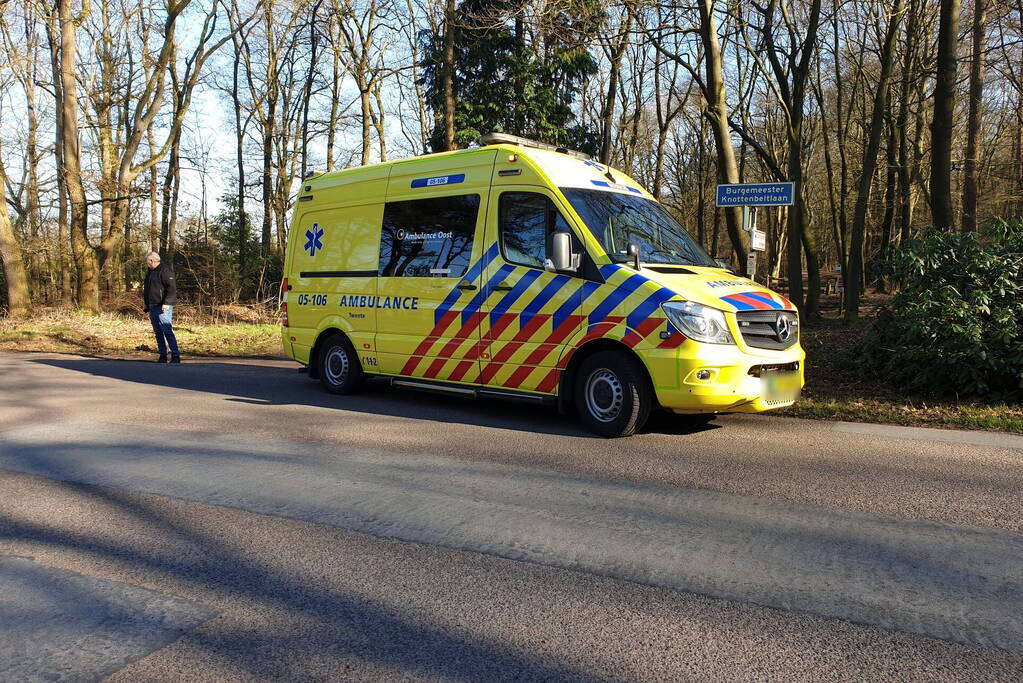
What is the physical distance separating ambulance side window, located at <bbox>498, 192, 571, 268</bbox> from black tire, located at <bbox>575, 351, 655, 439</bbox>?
1.18 m

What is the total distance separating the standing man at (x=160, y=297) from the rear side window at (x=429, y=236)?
6261 mm

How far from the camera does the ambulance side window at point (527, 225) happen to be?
7.67 m

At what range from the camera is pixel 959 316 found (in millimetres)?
8469

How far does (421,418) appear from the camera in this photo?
8320 millimetres

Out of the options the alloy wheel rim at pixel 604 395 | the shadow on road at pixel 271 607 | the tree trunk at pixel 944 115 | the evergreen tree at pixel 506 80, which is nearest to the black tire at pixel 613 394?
the alloy wheel rim at pixel 604 395

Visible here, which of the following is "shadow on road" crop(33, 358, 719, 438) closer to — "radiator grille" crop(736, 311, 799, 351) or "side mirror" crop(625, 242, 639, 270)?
"radiator grille" crop(736, 311, 799, 351)

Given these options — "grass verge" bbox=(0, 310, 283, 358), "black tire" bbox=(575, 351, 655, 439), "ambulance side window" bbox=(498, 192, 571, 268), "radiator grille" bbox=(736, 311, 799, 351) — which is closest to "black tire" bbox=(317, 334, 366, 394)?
"ambulance side window" bbox=(498, 192, 571, 268)

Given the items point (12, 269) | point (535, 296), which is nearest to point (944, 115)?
point (535, 296)

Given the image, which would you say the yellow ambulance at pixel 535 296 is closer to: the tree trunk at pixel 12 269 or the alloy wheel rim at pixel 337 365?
the alloy wheel rim at pixel 337 365

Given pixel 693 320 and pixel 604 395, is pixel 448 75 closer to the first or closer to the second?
pixel 604 395

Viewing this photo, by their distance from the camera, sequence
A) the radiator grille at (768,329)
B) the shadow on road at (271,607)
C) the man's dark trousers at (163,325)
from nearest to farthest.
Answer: the shadow on road at (271,607)
the radiator grille at (768,329)
the man's dark trousers at (163,325)

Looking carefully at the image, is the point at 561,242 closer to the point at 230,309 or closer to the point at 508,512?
the point at 508,512

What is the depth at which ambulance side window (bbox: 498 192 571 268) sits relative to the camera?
25.2 feet

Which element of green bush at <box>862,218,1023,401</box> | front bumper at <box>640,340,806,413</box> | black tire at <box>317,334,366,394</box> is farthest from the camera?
black tire at <box>317,334,366,394</box>
